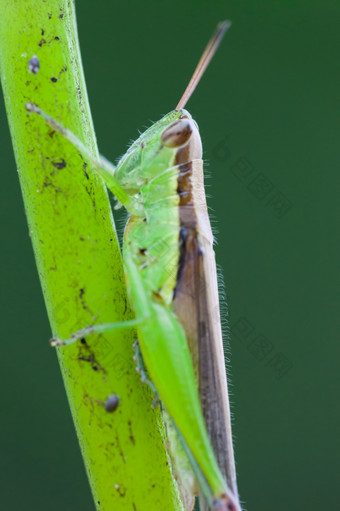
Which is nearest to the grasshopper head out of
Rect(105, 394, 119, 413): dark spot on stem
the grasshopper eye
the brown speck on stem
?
the grasshopper eye

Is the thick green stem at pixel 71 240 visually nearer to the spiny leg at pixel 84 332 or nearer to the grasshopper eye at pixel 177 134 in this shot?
the spiny leg at pixel 84 332

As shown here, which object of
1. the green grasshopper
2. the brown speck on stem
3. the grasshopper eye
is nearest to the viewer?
the brown speck on stem

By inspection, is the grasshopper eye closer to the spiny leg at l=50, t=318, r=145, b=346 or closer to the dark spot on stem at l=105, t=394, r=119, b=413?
the spiny leg at l=50, t=318, r=145, b=346

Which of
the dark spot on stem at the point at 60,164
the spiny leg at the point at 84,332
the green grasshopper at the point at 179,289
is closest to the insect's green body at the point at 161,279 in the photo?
the green grasshopper at the point at 179,289

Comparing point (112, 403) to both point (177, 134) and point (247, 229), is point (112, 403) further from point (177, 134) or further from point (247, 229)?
point (247, 229)

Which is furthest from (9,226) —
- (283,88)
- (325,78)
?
(325,78)

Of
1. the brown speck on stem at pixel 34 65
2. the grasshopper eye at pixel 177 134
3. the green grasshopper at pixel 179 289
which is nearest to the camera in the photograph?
the brown speck on stem at pixel 34 65
